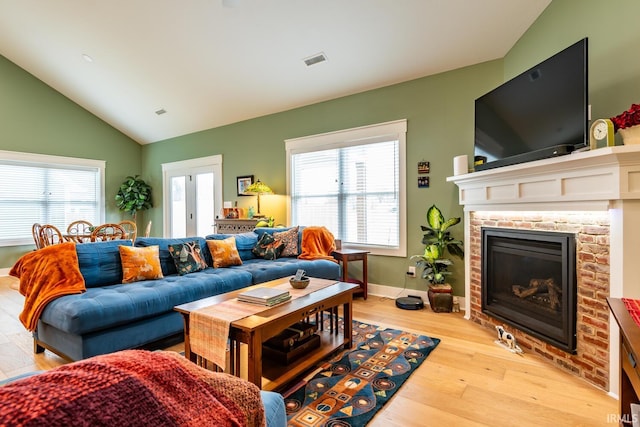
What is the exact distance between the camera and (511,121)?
275cm

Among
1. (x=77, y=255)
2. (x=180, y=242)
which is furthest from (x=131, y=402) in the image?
(x=180, y=242)

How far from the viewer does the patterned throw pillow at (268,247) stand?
13.4 feet

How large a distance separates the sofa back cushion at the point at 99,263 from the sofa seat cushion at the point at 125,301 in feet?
0.41

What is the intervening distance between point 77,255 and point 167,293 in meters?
0.82

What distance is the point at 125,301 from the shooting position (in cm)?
231

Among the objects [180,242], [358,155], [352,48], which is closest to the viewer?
[180,242]

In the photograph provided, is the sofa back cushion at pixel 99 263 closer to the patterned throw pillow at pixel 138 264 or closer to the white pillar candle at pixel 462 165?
the patterned throw pillow at pixel 138 264

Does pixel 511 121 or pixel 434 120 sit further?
pixel 434 120

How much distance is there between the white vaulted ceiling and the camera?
3.18 m

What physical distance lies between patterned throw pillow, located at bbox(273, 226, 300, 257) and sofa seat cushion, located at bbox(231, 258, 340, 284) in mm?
156

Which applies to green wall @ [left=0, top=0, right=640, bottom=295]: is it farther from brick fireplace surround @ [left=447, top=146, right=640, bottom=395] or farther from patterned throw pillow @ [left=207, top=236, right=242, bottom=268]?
patterned throw pillow @ [left=207, top=236, right=242, bottom=268]

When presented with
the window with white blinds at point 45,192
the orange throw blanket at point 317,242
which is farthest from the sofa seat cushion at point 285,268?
the window with white blinds at point 45,192

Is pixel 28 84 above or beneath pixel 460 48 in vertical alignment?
above

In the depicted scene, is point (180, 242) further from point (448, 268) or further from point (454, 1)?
point (454, 1)
